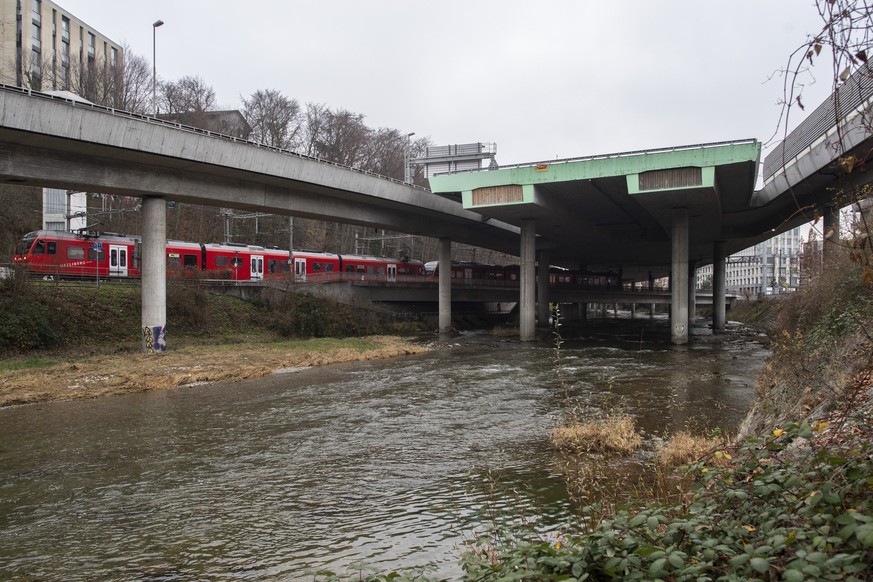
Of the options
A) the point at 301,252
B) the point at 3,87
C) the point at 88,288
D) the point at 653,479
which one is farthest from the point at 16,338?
the point at 653,479

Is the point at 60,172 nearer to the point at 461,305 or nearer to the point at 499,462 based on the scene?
the point at 499,462

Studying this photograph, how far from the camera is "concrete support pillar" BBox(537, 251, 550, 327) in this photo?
192ft

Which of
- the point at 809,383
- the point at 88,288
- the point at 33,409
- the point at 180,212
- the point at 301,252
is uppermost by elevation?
the point at 180,212

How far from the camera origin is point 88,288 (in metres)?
30.9

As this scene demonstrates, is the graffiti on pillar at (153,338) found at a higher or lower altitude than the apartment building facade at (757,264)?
lower

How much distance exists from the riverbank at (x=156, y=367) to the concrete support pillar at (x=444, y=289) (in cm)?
1487

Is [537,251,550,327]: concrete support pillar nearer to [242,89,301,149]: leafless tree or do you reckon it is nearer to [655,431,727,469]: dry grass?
[242,89,301,149]: leafless tree

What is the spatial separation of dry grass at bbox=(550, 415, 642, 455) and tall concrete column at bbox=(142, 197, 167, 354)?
21.5 metres

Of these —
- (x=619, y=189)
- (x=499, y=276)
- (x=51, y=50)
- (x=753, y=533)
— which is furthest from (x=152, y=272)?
(x=51, y=50)

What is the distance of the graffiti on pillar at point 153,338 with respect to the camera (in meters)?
26.2

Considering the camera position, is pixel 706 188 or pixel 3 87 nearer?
pixel 3 87

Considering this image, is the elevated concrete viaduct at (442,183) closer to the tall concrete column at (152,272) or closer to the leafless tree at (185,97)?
the tall concrete column at (152,272)

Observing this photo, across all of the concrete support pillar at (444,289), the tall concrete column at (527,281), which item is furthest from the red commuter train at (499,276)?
the tall concrete column at (527,281)

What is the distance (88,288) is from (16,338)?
696 centimetres
